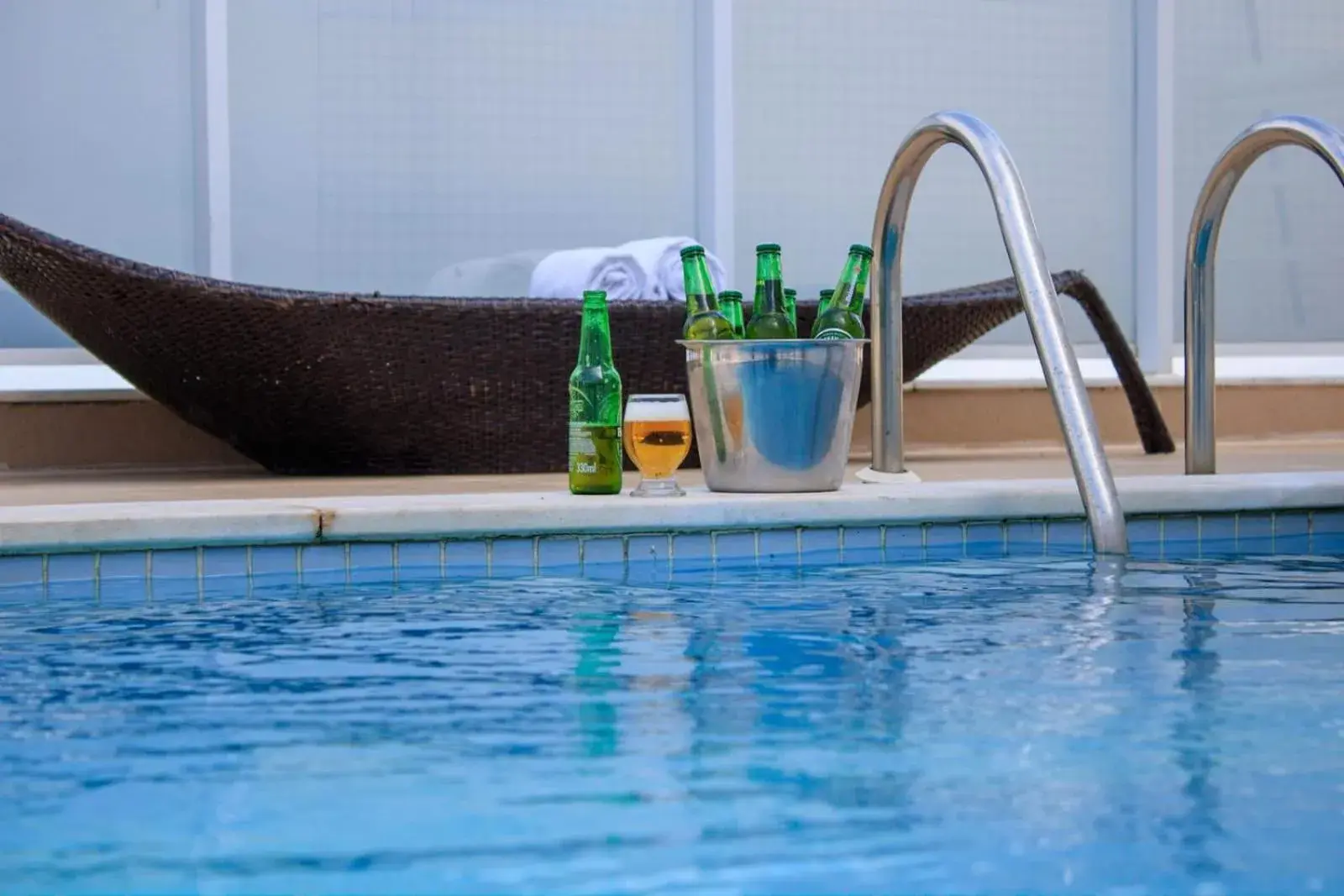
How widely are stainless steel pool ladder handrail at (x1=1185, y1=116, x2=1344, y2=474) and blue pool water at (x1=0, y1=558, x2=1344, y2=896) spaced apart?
0.68 metres

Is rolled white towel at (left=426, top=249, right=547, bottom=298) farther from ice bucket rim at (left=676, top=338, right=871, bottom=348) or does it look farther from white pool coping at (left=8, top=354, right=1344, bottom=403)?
ice bucket rim at (left=676, top=338, right=871, bottom=348)

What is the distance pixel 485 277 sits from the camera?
3791mm

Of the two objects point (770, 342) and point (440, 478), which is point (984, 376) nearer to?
point (440, 478)

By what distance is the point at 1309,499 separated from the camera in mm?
2199

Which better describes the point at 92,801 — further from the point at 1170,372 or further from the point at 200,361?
the point at 1170,372

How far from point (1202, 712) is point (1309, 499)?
110 cm

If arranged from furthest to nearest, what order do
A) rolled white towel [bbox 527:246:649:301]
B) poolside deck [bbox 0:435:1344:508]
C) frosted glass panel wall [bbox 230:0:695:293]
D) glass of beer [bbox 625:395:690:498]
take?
1. frosted glass panel wall [bbox 230:0:695:293]
2. rolled white towel [bbox 527:246:649:301]
3. poolside deck [bbox 0:435:1344:508]
4. glass of beer [bbox 625:395:690:498]

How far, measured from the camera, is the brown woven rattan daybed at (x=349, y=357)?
275 centimetres

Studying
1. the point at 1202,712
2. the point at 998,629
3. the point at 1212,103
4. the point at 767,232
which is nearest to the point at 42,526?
the point at 998,629

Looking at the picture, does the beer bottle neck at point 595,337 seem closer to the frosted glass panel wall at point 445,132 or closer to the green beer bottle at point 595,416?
the green beer bottle at point 595,416

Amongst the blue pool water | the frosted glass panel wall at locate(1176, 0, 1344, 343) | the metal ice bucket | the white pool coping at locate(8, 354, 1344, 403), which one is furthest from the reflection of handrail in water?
the frosted glass panel wall at locate(1176, 0, 1344, 343)

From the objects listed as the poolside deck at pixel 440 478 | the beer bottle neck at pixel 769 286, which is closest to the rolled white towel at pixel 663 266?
the poolside deck at pixel 440 478

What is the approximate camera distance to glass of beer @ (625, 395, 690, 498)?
208 centimetres

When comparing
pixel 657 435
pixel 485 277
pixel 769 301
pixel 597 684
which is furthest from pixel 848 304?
pixel 485 277
